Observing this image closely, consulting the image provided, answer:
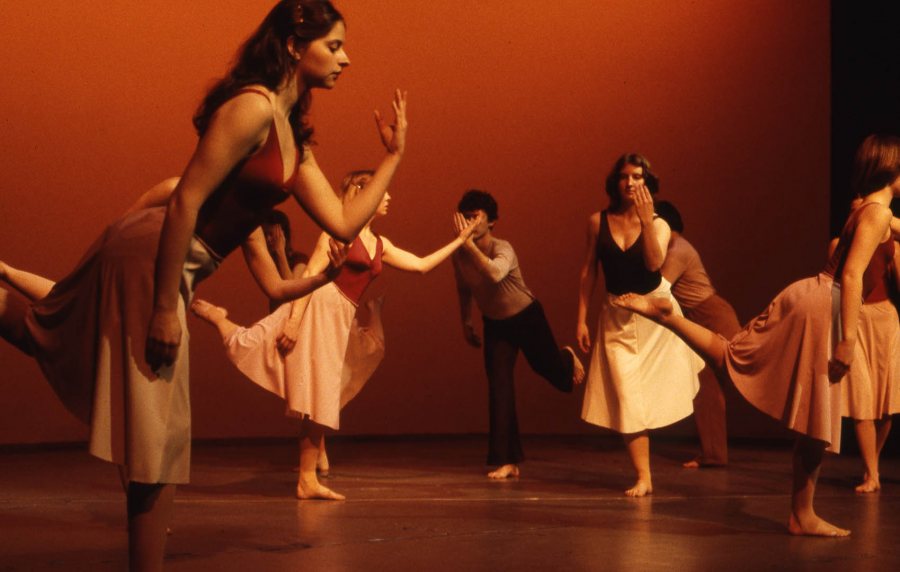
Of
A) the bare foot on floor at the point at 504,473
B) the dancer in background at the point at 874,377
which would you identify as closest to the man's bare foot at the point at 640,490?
the bare foot on floor at the point at 504,473

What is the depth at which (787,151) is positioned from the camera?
8828 mm

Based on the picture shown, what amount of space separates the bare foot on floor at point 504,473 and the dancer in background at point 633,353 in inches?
29.7

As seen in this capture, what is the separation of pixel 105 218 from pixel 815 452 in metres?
4.84

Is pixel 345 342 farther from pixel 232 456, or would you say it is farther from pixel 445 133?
pixel 445 133

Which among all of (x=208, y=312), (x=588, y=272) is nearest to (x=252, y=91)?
(x=208, y=312)

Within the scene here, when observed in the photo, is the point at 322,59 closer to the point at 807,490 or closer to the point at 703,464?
the point at 807,490

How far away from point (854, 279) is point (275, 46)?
94.4 inches

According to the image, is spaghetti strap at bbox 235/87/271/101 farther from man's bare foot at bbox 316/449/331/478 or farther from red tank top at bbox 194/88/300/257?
man's bare foot at bbox 316/449/331/478

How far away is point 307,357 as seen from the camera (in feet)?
18.7

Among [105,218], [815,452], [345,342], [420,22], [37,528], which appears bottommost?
[37,528]

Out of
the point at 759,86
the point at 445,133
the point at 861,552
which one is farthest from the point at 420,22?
the point at 861,552

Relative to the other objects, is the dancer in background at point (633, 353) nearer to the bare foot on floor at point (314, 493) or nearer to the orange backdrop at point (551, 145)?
the bare foot on floor at point (314, 493)

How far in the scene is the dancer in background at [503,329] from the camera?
22.2ft

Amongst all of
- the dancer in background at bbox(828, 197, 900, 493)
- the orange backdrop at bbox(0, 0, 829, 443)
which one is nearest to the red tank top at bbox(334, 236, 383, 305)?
the dancer in background at bbox(828, 197, 900, 493)
